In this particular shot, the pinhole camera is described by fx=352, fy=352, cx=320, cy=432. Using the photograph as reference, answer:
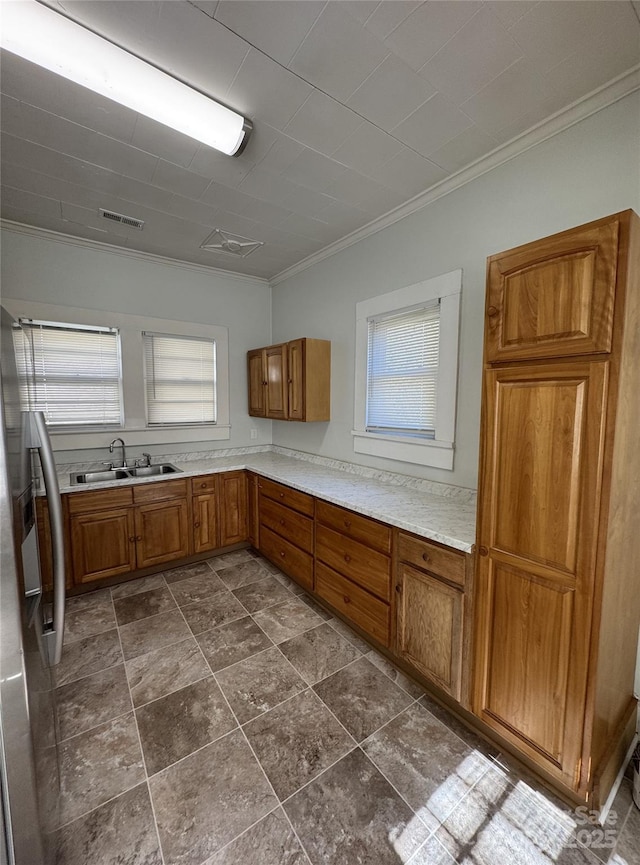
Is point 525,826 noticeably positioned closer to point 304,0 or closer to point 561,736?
point 561,736

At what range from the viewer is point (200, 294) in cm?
379

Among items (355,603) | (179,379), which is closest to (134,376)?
(179,379)

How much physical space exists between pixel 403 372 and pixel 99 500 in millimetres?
2653

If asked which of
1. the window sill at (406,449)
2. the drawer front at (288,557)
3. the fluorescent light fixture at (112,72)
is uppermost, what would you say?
the fluorescent light fixture at (112,72)

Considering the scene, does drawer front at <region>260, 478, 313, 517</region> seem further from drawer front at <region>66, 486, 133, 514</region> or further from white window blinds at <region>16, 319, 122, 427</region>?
white window blinds at <region>16, 319, 122, 427</region>

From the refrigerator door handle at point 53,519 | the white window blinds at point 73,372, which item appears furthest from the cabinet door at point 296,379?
the refrigerator door handle at point 53,519

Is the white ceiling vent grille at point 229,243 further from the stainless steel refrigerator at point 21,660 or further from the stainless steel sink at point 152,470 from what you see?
the stainless steel refrigerator at point 21,660

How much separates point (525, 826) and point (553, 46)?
3.04m

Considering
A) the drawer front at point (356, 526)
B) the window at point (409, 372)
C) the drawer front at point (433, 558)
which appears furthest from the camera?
the window at point (409, 372)

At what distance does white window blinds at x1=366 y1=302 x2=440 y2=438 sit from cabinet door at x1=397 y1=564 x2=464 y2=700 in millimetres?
1063

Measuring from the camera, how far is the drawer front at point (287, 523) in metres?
2.76

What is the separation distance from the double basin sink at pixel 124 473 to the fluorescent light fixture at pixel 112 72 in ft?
8.38

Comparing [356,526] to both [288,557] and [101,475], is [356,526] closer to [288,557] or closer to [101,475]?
[288,557]

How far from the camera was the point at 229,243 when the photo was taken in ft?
10.5
